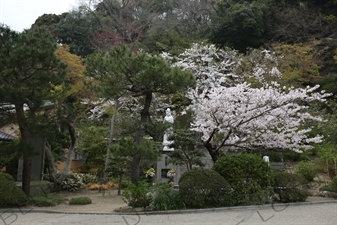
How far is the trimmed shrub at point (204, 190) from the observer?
8422 mm

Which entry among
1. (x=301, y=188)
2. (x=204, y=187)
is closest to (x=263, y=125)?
(x=301, y=188)

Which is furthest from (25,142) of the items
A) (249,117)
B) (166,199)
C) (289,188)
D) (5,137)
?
(289,188)

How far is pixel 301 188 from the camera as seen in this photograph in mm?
9578

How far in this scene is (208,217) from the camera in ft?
24.8

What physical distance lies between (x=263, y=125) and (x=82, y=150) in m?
9.41

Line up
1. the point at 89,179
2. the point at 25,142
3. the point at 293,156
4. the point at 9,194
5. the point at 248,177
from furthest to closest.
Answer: the point at 293,156 < the point at 89,179 < the point at 25,142 < the point at 9,194 < the point at 248,177

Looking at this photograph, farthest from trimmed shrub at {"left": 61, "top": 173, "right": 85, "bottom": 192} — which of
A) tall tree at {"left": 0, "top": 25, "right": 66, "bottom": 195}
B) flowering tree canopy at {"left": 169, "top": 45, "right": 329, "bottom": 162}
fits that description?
flowering tree canopy at {"left": 169, "top": 45, "right": 329, "bottom": 162}

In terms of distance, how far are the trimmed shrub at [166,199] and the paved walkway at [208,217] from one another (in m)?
0.35

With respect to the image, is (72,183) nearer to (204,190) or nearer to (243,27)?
(204,190)

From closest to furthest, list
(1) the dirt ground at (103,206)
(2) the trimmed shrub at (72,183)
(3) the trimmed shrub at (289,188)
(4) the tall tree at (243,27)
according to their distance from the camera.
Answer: (1) the dirt ground at (103,206) → (3) the trimmed shrub at (289,188) → (2) the trimmed shrub at (72,183) → (4) the tall tree at (243,27)

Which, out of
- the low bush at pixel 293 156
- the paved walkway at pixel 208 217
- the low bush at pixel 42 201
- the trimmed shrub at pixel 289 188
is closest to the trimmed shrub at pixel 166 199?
the paved walkway at pixel 208 217

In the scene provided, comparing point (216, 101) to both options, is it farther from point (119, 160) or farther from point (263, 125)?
point (119, 160)

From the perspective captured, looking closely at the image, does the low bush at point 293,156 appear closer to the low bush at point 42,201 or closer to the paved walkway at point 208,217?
the paved walkway at point 208,217

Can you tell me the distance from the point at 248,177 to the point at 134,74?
4.15 meters
